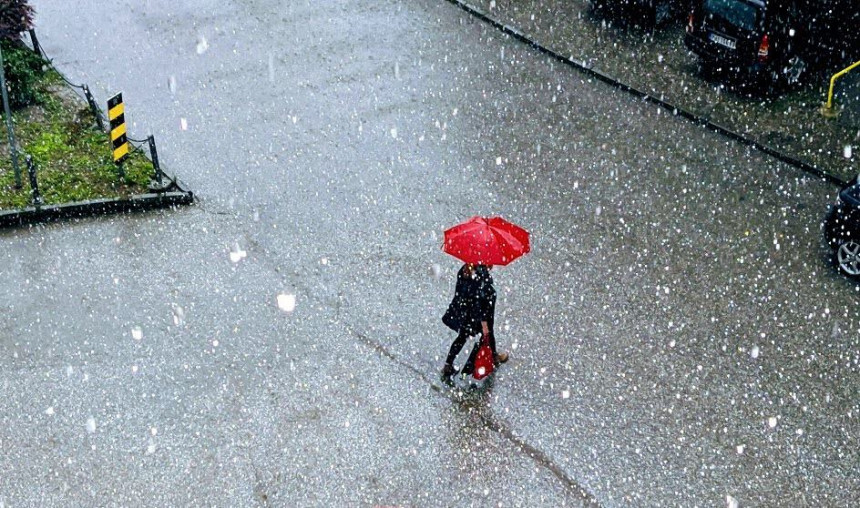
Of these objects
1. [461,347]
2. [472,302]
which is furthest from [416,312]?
[472,302]

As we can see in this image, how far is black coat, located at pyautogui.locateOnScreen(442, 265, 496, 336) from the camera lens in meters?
8.92

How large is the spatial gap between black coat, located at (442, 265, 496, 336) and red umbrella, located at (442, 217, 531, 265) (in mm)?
234

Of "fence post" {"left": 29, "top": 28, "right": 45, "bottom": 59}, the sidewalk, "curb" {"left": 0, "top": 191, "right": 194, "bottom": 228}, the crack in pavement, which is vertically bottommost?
"curb" {"left": 0, "top": 191, "right": 194, "bottom": 228}

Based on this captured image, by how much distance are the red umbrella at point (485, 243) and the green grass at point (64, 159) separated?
529cm

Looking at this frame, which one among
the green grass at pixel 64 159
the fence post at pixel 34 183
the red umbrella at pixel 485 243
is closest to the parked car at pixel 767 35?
the red umbrella at pixel 485 243

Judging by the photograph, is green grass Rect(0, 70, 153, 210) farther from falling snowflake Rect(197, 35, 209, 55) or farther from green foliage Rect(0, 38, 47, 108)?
falling snowflake Rect(197, 35, 209, 55)

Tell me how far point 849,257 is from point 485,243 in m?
4.61

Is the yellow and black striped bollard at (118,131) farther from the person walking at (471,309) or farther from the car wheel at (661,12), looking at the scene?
the car wheel at (661,12)

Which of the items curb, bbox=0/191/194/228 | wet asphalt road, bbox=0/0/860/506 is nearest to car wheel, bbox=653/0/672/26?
wet asphalt road, bbox=0/0/860/506

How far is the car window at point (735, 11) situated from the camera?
1430cm

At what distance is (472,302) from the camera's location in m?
9.02

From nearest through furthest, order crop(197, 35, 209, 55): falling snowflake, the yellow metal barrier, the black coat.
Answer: the black coat, the yellow metal barrier, crop(197, 35, 209, 55): falling snowflake

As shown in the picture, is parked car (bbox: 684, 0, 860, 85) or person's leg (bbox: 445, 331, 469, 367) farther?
parked car (bbox: 684, 0, 860, 85)

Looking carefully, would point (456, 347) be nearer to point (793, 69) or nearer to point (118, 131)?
point (118, 131)
